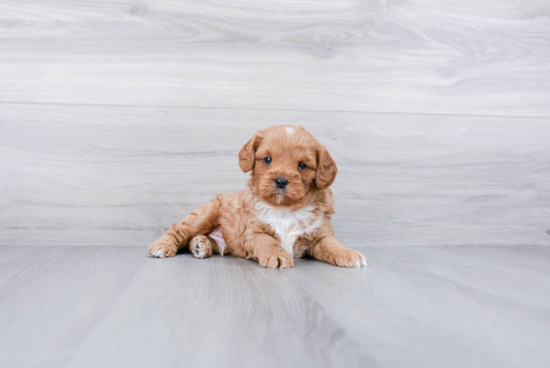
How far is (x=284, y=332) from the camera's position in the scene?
0.84 metres

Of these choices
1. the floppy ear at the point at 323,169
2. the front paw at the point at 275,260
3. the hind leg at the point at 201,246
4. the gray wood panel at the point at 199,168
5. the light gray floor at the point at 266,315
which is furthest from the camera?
the gray wood panel at the point at 199,168

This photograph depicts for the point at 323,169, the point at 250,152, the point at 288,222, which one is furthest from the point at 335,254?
the point at 250,152

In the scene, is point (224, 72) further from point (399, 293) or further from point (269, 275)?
point (399, 293)

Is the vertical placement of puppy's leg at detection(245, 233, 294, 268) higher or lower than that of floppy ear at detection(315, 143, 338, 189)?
lower

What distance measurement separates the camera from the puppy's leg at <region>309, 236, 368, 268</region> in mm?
1542

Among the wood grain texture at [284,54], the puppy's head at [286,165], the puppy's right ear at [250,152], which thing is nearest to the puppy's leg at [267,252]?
the puppy's head at [286,165]

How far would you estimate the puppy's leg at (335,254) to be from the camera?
1.54 m

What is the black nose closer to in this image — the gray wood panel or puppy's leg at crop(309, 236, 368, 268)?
puppy's leg at crop(309, 236, 368, 268)

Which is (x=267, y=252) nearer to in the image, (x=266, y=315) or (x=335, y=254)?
(x=335, y=254)

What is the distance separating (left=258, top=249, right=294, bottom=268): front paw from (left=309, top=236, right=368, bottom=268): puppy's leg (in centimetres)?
20

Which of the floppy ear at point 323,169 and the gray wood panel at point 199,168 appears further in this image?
the gray wood panel at point 199,168

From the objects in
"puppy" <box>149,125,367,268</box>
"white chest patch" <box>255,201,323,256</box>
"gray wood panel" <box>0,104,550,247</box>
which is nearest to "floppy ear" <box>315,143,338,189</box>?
"puppy" <box>149,125,367,268</box>

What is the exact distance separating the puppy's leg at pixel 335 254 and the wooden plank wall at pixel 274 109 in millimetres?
507

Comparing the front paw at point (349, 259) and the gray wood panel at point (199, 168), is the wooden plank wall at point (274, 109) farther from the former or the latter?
the front paw at point (349, 259)
